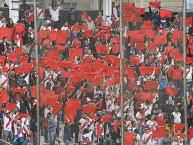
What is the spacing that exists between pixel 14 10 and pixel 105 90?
29.3 feet

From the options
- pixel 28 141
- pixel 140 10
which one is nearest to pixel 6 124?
pixel 28 141

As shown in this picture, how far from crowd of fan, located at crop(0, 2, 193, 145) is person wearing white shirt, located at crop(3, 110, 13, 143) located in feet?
0.07

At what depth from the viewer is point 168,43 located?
17.9 meters

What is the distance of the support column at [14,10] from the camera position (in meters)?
26.5

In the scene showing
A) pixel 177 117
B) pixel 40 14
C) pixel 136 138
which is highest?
pixel 40 14

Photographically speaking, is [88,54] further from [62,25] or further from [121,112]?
[121,112]

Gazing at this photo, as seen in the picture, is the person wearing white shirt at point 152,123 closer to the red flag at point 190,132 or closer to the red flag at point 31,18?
the red flag at point 190,132

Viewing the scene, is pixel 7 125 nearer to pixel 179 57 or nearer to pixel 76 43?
pixel 76 43

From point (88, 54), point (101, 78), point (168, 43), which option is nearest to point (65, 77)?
point (101, 78)

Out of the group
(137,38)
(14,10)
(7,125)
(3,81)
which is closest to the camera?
(137,38)

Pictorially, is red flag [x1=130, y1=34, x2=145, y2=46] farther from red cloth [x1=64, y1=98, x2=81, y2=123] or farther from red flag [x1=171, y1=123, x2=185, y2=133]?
red flag [x1=171, y1=123, x2=185, y2=133]

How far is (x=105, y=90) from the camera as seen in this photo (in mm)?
18391

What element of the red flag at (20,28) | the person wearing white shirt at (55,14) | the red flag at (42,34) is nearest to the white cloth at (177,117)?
the red flag at (42,34)

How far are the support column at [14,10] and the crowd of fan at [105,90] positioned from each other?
455cm
